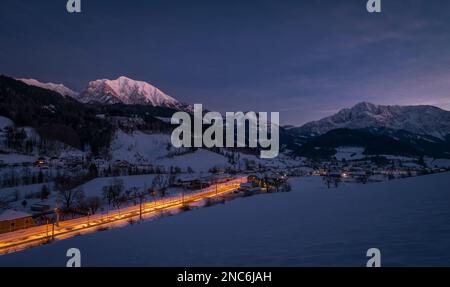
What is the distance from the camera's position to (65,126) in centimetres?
18412

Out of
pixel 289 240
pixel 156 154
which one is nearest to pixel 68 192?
pixel 289 240

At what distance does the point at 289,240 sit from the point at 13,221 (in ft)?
135

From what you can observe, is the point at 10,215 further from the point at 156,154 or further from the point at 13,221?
the point at 156,154

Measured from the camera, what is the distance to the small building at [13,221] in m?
35.1

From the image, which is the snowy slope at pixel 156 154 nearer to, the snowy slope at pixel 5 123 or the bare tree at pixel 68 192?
the snowy slope at pixel 5 123

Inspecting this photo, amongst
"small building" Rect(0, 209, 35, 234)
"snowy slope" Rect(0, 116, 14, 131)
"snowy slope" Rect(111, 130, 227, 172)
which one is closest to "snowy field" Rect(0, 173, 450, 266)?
"small building" Rect(0, 209, 35, 234)

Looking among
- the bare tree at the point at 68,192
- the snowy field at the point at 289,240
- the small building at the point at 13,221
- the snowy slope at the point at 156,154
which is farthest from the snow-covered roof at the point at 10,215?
the snowy slope at the point at 156,154

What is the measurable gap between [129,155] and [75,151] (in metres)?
29.0

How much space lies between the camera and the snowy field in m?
6.02

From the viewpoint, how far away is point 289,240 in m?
7.75

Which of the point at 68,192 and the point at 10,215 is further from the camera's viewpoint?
the point at 68,192
